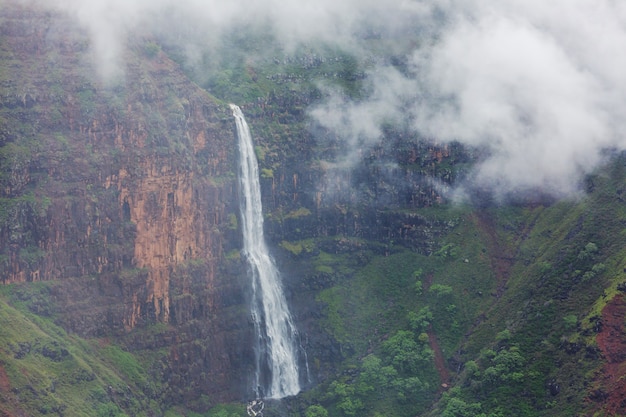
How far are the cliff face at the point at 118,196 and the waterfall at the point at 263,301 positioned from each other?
184 cm

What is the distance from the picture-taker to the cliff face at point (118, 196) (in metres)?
109

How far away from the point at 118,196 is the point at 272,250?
17715mm

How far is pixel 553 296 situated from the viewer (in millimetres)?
111125

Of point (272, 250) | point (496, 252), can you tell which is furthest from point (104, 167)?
point (496, 252)

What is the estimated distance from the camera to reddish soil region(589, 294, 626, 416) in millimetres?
98500

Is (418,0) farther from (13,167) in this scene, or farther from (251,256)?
(13,167)

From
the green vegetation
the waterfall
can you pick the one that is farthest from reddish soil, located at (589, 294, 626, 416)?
the green vegetation

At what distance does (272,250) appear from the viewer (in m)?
124

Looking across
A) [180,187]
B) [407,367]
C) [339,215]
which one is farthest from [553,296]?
[180,187]

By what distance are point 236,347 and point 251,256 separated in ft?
29.8

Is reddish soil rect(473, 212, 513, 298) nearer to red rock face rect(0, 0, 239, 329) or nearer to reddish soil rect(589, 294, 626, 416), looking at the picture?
reddish soil rect(589, 294, 626, 416)

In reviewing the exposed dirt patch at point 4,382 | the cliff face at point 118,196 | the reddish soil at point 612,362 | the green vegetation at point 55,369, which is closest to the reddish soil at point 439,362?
the reddish soil at point 612,362

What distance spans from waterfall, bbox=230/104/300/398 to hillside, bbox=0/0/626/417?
101cm

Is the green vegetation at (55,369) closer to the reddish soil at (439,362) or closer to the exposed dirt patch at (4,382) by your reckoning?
the exposed dirt patch at (4,382)
